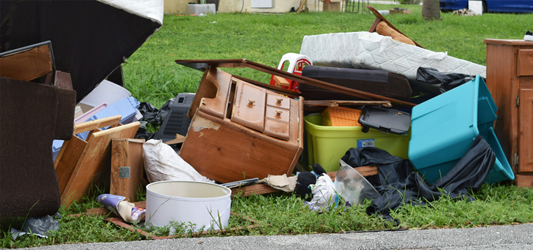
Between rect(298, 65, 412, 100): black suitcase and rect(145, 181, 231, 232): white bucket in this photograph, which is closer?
Answer: rect(145, 181, 231, 232): white bucket

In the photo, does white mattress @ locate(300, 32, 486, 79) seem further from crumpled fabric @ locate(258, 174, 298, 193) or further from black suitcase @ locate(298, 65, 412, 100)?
crumpled fabric @ locate(258, 174, 298, 193)

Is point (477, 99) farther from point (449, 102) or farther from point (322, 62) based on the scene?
point (322, 62)

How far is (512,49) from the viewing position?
11.5 feet

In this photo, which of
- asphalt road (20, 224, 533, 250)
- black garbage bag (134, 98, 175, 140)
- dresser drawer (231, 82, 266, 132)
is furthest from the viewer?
black garbage bag (134, 98, 175, 140)

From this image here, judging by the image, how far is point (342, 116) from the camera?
3971 millimetres

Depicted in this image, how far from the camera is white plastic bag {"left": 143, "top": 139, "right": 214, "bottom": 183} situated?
10.4 feet

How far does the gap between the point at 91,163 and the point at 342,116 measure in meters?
2.05

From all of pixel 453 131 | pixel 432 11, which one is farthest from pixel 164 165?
pixel 432 11

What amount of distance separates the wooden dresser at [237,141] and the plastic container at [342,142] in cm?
30

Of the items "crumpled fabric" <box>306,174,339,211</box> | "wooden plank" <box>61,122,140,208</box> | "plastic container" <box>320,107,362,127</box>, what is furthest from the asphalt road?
"plastic container" <box>320,107,362,127</box>

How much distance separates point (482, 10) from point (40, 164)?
61.3 ft

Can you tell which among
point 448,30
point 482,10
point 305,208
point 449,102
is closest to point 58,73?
point 305,208

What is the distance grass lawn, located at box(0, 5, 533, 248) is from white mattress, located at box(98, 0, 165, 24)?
1348 millimetres

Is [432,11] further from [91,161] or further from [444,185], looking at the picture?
[91,161]
